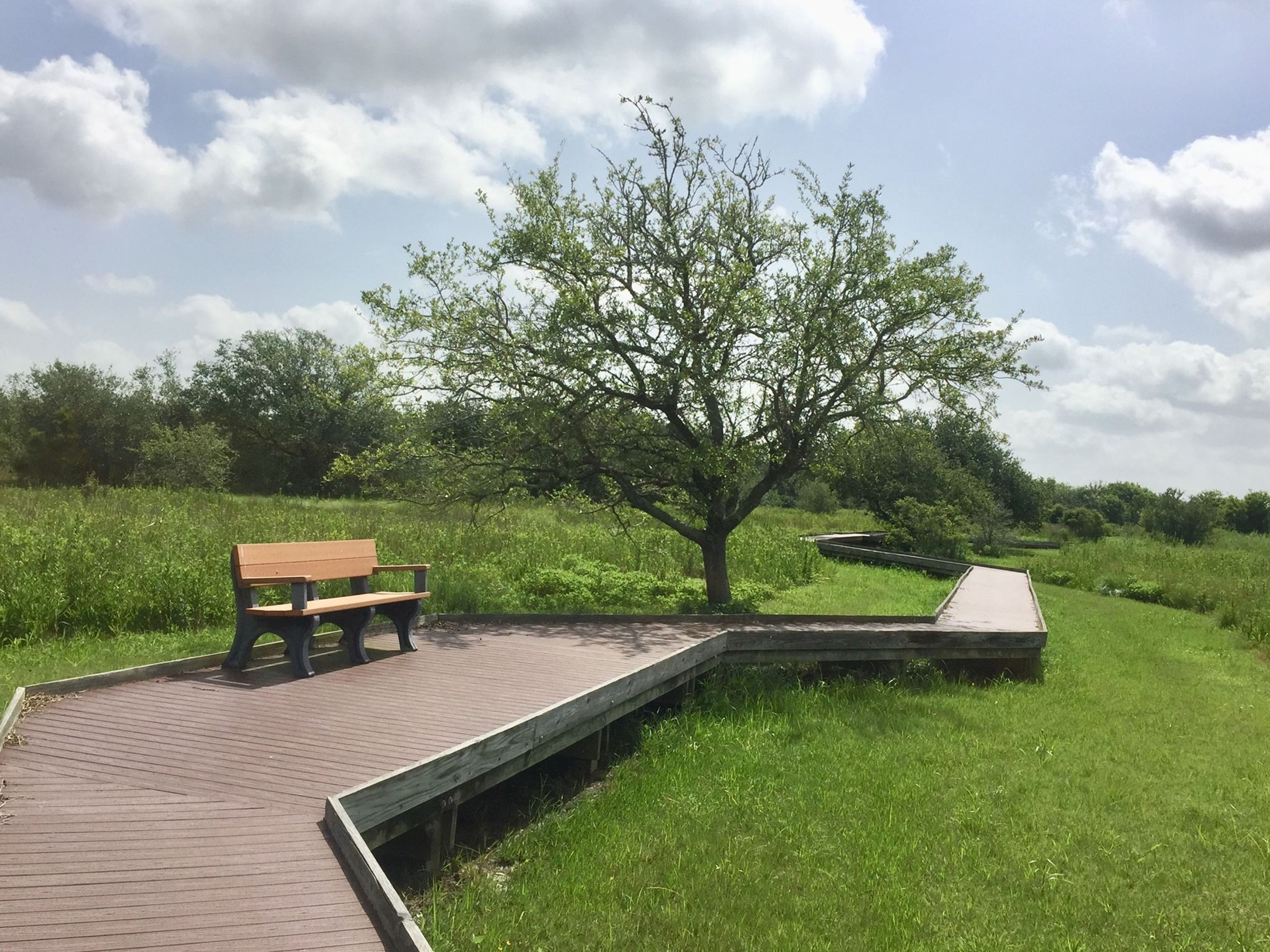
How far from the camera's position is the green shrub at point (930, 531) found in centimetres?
2541

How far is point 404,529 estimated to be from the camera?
55.9 feet

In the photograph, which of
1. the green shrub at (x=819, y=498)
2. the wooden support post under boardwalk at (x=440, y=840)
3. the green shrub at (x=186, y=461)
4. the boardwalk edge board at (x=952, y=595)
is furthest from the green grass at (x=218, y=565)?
the green shrub at (x=819, y=498)

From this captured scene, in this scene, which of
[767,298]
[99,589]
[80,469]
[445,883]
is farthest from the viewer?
[80,469]

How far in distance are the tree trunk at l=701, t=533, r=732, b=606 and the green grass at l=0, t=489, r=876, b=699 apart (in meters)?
0.33

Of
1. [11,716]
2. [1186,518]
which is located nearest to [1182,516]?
[1186,518]

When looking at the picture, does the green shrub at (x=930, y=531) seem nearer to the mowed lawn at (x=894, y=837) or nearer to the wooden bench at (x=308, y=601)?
the mowed lawn at (x=894, y=837)

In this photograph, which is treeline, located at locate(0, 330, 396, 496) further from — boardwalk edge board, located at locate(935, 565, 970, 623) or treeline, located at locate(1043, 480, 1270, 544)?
treeline, located at locate(1043, 480, 1270, 544)

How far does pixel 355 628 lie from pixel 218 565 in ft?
14.3

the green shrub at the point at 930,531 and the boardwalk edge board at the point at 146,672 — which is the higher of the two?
the green shrub at the point at 930,531

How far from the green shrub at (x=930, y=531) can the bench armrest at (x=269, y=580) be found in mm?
21514

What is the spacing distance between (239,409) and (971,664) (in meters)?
40.6

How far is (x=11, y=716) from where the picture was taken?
523 centimetres

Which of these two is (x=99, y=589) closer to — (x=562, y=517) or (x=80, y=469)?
(x=562, y=517)

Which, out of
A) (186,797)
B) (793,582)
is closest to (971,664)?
(793,582)
